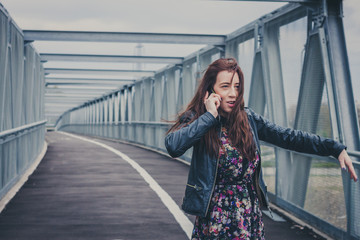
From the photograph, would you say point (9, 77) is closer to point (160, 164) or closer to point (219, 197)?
point (160, 164)

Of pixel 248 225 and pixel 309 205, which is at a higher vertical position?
pixel 248 225

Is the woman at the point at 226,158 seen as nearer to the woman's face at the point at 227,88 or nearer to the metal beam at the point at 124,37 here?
the woman's face at the point at 227,88

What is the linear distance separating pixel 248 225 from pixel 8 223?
4.74 meters

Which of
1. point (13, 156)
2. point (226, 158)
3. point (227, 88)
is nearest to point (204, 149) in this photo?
point (226, 158)

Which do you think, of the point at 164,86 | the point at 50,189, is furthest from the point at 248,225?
the point at 164,86

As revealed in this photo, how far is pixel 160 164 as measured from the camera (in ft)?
48.9

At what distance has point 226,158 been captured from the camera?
118 inches

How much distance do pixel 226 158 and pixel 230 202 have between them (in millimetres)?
239

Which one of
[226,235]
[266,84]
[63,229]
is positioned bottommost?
[63,229]

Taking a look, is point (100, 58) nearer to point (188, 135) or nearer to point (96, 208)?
point (96, 208)

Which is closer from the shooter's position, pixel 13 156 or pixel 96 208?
pixel 96 208

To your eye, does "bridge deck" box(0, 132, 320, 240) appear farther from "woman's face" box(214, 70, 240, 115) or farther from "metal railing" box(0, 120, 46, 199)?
"woman's face" box(214, 70, 240, 115)

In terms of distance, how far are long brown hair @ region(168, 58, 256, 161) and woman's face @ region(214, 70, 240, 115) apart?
0.02 meters

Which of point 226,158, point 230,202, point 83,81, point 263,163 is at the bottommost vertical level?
point 263,163
